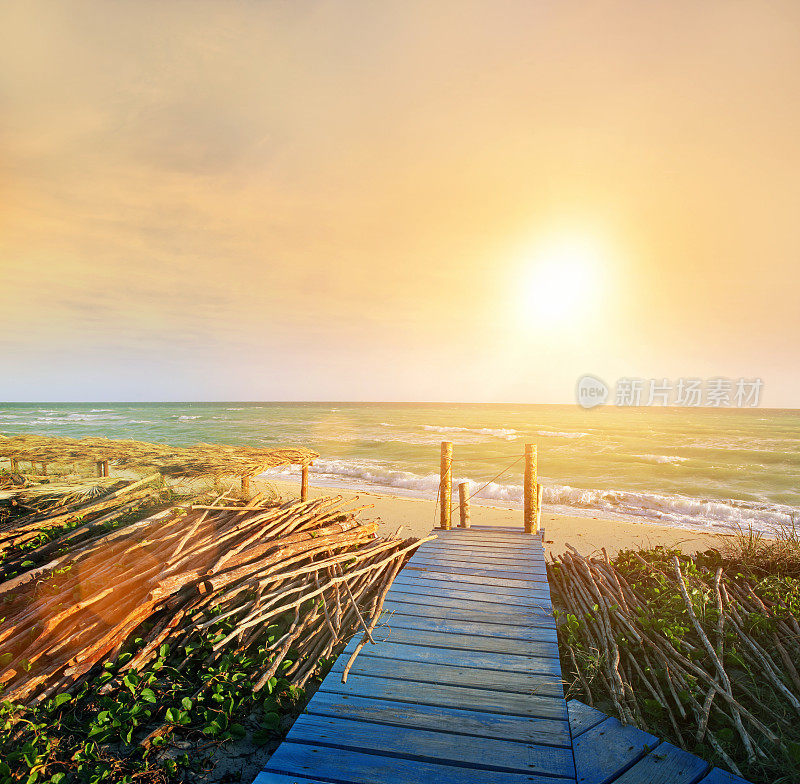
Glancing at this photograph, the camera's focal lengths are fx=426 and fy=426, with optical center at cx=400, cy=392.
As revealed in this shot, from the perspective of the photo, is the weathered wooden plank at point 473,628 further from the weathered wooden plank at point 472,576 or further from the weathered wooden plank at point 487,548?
the weathered wooden plank at point 487,548

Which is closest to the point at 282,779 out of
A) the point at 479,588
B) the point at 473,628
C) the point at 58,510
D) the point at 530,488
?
the point at 473,628

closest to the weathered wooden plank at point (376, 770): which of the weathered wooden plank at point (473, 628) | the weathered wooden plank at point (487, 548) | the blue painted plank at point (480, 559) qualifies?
the weathered wooden plank at point (473, 628)

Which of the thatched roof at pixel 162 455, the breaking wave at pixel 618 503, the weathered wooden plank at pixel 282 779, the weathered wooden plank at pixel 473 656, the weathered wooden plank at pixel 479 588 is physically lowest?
the breaking wave at pixel 618 503

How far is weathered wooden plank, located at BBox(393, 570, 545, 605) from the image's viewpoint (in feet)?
19.7

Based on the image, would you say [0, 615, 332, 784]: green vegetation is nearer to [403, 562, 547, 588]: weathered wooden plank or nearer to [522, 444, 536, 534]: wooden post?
[403, 562, 547, 588]: weathered wooden plank

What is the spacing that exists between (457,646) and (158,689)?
3.08m

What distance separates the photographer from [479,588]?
21.0ft

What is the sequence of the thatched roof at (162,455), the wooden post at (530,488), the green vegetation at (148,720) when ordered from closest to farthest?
the green vegetation at (148,720) < the wooden post at (530,488) < the thatched roof at (162,455)

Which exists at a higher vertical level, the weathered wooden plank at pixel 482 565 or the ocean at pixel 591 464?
the weathered wooden plank at pixel 482 565

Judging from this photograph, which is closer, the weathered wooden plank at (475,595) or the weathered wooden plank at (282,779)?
the weathered wooden plank at (282,779)

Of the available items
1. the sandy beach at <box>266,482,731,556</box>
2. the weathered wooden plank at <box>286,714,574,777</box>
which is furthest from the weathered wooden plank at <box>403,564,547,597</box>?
the sandy beach at <box>266,482,731,556</box>

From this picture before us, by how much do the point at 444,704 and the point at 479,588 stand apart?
2.75 meters

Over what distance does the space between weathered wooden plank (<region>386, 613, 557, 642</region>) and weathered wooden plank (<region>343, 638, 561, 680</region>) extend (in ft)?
0.81

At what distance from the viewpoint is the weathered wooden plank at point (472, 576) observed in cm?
655
